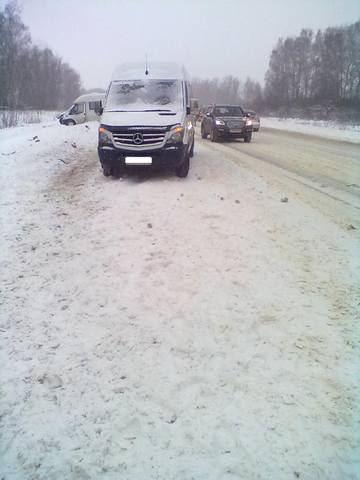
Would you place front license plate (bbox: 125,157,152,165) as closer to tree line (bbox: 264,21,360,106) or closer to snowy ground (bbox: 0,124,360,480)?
snowy ground (bbox: 0,124,360,480)

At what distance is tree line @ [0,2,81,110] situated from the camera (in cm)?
3256

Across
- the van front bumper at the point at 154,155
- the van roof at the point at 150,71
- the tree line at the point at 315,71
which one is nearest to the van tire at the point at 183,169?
the van front bumper at the point at 154,155

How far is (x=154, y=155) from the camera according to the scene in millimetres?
7738

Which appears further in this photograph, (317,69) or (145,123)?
(317,69)

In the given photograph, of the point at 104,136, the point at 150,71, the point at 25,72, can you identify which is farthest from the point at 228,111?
the point at 25,72

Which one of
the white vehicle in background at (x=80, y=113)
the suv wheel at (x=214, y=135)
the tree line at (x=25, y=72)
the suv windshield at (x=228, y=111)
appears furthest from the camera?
the tree line at (x=25, y=72)

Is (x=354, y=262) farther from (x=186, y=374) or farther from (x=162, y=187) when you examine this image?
(x=162, y=187)

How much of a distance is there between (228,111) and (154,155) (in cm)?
1126

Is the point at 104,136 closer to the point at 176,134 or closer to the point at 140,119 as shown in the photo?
the point at 140,119

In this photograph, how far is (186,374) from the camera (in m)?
3.19

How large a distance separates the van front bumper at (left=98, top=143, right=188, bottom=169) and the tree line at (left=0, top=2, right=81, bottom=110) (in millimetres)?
16187

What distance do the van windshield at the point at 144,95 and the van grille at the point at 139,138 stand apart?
3.03 feet

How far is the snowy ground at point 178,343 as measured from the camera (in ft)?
8.29

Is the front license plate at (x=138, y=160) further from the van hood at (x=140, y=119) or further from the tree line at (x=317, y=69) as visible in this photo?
the tree line at (x=317, y=69)
